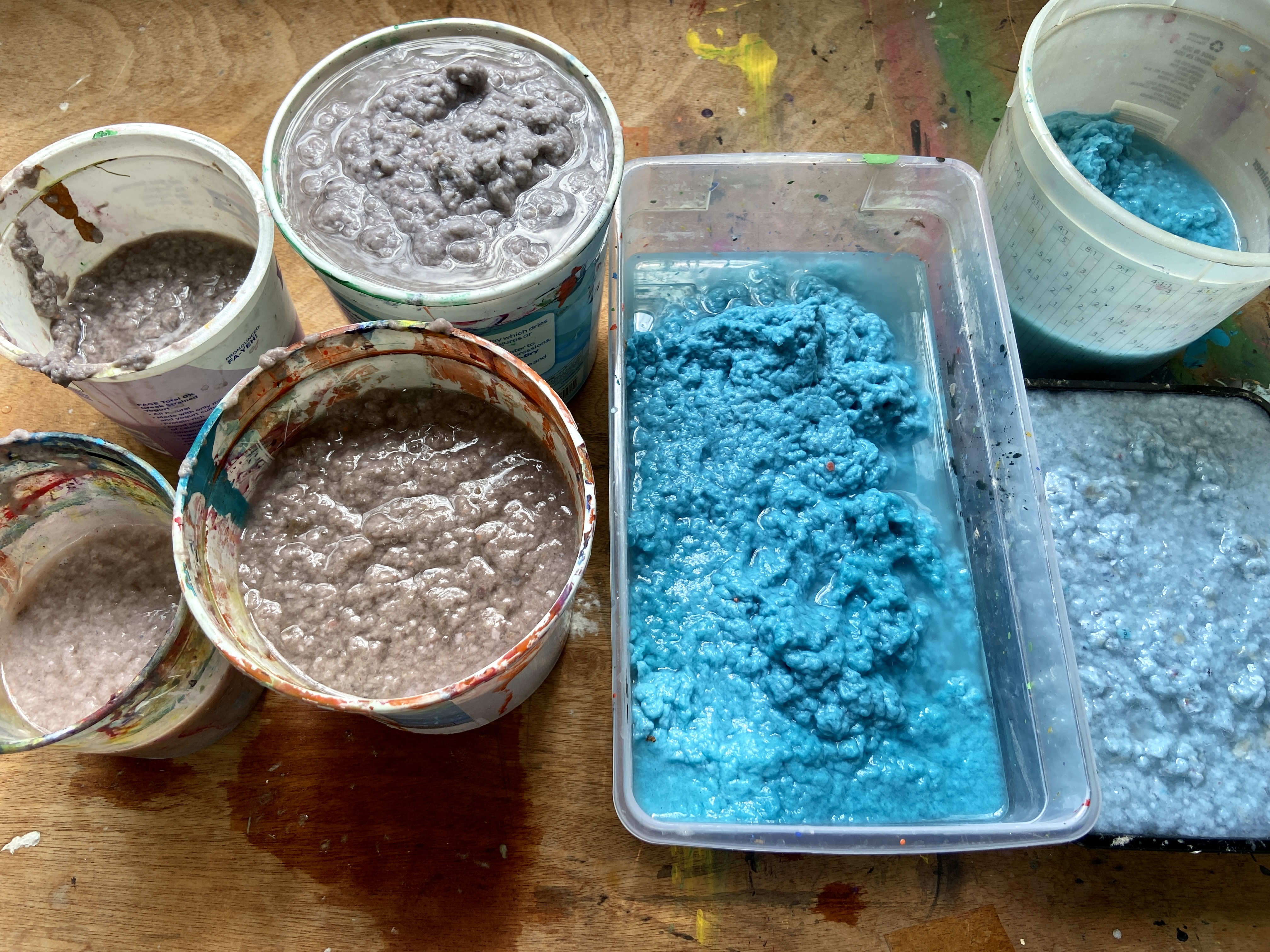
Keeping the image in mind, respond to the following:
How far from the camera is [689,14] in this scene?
1.29 m

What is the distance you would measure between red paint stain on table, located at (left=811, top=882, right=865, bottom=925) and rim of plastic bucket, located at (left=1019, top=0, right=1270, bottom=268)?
31.4 inches

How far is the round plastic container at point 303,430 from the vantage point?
0.69 m

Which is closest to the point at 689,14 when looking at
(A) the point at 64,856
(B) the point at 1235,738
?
(B) the point at 1235,738

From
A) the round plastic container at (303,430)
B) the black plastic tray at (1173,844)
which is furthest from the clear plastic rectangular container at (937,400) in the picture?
the round plastic container at (303,430)

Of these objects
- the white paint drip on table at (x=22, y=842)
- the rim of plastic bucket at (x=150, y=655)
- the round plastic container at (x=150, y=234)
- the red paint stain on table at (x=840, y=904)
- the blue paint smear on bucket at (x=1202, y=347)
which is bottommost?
the red paint stain on table at (x=840, y=904)

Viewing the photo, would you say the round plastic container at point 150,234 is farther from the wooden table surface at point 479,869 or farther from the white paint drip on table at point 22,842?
the white paint drip on table at point 22,842

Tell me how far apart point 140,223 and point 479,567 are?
61 centimetres

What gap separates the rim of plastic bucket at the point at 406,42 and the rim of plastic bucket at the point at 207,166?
0.10 feet

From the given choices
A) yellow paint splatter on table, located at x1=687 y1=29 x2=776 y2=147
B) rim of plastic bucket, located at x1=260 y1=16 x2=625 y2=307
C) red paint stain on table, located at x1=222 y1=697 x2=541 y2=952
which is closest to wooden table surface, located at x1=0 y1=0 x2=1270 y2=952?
red paint stain on table, located at x1=222 y1=697 x2=541 y2=952

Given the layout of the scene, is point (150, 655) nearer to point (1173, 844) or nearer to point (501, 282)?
point (501, 282)

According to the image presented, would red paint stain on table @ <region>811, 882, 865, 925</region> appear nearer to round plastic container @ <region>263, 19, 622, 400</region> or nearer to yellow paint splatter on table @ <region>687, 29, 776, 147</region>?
round plastic container @ <region>263, 19, 622, 400</region>

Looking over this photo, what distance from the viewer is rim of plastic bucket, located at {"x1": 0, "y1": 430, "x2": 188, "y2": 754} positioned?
717 mm

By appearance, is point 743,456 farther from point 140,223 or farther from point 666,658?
point 140,223

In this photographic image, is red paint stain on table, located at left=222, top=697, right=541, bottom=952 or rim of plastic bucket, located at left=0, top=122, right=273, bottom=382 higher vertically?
rim of plastic bucket, located at left=0, top=122, right=273, bottom=382
